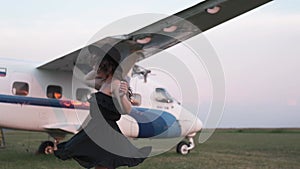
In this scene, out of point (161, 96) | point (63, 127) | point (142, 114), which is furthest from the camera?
point (161, 96)

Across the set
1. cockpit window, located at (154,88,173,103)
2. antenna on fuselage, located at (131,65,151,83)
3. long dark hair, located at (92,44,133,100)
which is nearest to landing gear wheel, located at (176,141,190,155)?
cockpit window, located at (154,88,173,103)

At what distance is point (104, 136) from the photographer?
5137 mm

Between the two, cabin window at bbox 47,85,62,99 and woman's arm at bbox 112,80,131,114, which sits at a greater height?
cabin window at bbox 47,85,62,99

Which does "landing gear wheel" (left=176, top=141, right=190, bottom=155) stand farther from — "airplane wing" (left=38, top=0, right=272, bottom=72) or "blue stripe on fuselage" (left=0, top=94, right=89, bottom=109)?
"airplane wing" (left=38, top=0, right=272, bottom=72)

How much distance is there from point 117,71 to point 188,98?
3.51m

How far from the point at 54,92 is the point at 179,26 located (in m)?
5.69

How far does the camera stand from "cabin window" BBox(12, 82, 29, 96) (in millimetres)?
13383

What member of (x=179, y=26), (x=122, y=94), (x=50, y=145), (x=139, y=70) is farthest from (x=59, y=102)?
(x=122, y=94)

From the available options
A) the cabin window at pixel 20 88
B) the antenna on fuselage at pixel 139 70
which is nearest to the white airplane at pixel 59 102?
the cabin window at pixel 20 88

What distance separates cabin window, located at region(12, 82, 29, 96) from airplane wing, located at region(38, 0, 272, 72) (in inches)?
163

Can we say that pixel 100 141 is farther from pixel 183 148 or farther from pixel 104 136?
pixel 183 148

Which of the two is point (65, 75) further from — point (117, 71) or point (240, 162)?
point (117, 71)

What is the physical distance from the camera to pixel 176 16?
9.21 meters

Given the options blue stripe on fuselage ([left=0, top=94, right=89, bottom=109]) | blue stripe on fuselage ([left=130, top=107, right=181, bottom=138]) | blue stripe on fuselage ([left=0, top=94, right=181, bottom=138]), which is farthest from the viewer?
blue stripe on fuselage ([left=0, top=94, right=89, bottom=109])
